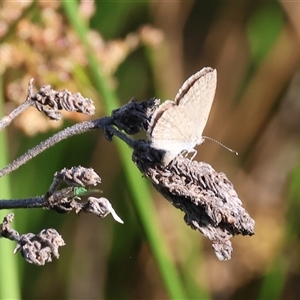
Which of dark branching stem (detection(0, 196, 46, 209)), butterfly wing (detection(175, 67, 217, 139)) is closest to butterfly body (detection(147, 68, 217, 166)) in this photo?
butterfly wing (detection(175, 67, 217, 139))

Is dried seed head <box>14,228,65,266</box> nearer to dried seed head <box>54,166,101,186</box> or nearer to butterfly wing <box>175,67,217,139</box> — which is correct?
dried seed head <box>54,166,101,186</box>

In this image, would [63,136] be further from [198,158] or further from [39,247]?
[198,158]

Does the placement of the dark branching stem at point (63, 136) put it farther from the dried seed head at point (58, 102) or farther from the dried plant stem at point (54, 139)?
the dried seed head at point (58, 102)

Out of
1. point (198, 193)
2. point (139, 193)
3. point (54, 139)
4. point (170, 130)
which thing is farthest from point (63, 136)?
point (139, 193)

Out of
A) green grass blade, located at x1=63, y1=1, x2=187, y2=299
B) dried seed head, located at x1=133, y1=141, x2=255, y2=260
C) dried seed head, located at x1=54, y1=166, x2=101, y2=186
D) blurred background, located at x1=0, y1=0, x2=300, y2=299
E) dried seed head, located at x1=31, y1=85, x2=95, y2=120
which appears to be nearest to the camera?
dried seed head, located at x1=54, y1=166, x2=101, y2=186

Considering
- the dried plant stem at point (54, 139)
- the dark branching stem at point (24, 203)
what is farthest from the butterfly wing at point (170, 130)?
the dark branching stem at point (24, 203)

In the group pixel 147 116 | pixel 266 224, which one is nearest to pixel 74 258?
pixel 266 224

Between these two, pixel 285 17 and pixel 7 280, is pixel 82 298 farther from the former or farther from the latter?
pixel 285 17
